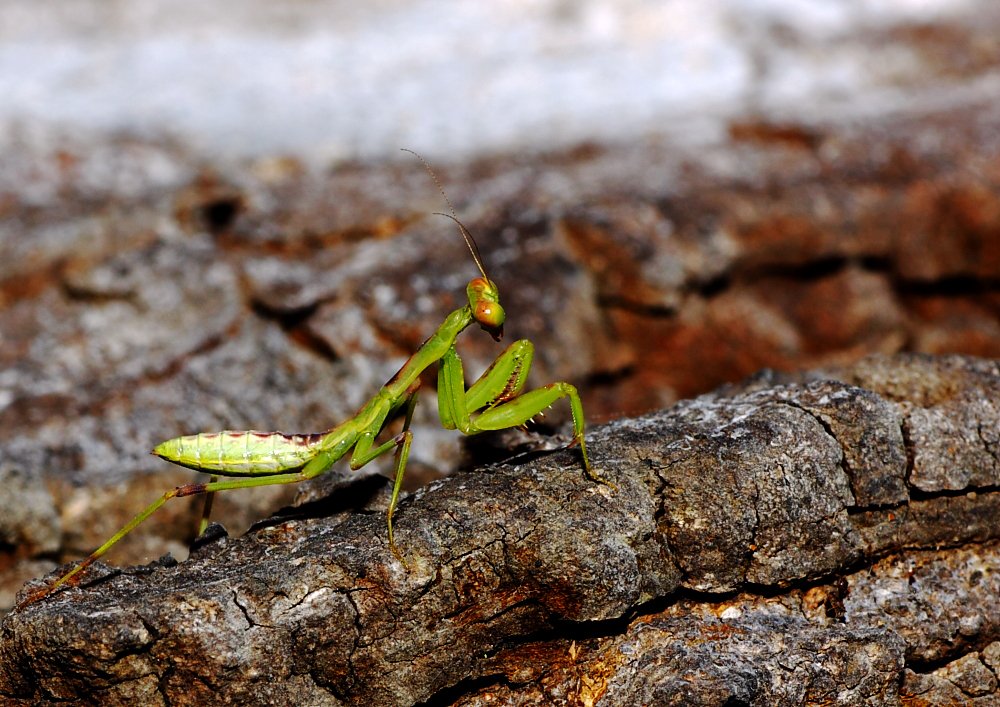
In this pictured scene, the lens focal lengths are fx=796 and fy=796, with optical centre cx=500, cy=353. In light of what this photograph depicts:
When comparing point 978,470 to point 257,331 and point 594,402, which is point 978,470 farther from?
point 257,331

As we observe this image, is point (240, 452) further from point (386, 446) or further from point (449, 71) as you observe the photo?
point (449, 71)

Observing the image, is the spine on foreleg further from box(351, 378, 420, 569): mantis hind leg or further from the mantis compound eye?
the mantis compound eye

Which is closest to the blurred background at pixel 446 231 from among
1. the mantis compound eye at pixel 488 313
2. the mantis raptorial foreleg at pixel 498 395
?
the mantis raptorial foreleg at pixel 498 395

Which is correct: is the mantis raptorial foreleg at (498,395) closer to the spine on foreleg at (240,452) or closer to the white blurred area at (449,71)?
the spine on foreleg at (240,452)

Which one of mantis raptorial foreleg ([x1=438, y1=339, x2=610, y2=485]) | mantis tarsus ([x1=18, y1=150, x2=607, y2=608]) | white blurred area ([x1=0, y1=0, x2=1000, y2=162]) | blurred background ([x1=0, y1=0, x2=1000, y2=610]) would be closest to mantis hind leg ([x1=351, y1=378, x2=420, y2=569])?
mantis tarsus ([x1=18, y1=150, x2=607, y2=608])

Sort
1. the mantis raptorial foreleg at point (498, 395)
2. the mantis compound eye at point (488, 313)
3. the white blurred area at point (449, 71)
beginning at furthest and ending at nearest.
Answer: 1. the white blurred area at point (449, 71)
2. the mantis compound eye at point (488, 313)
3. the mantis raptorial foreleg at point (498, 395)

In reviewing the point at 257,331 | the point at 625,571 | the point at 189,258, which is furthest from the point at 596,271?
the point at 625,571

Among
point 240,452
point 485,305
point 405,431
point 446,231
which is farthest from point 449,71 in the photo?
point 240,452
